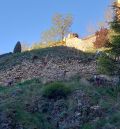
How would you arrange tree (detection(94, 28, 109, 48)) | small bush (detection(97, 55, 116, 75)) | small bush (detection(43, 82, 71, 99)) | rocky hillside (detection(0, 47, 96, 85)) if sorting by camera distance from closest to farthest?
small bush (detection(43, 82, 71, 99)) → small bush (detection(97, 55, 116, 75)) → rocky hillside (detection(0, 47, 96, 85)) → tree (detection(94, 28, 109, 48))

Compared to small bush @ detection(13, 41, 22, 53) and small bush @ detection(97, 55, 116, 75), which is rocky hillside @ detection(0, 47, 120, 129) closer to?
small bush @ detection(97, 55, 116, 75)

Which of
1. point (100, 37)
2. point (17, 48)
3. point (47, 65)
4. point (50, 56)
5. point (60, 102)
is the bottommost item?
point (60, 102)

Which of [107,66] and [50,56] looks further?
[50,56]

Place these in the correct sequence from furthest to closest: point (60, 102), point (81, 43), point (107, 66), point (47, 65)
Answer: point (81, 43)
point (47, 65)
point (107, 66)
point (60, 102)

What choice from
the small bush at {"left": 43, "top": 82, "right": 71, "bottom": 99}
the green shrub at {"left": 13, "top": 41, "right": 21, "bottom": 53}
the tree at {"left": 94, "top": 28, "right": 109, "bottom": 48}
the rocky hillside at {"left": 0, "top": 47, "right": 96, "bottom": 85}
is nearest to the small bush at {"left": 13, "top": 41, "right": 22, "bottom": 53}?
the green shrub at {"left": 13, "top": 41, "right": 21, "bottom": 53}

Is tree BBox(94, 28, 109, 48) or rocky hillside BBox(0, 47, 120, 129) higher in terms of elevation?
tree BBox(94, 28, 109, 48)

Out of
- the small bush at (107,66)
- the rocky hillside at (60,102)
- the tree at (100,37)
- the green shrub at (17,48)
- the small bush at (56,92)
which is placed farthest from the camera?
the green shrub at (17,48)

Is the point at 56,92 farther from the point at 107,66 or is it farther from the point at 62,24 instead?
the point at 62,24

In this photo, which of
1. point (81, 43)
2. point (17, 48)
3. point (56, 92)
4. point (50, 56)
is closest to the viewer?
point (56, 92)

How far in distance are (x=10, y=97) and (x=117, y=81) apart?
20.9 ft

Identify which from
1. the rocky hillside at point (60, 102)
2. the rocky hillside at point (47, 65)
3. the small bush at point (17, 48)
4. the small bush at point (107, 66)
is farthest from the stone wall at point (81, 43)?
the small bush at point (107, 66)

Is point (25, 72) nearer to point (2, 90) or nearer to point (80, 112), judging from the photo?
point (2, 90)

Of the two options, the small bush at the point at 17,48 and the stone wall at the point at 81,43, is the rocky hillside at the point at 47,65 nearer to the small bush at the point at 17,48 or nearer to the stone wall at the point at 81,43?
the stone wall at the point at 81,43

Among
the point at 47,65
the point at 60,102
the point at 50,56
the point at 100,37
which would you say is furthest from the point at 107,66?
the point at 100,37
